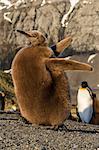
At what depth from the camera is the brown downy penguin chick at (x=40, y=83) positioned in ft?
13.9

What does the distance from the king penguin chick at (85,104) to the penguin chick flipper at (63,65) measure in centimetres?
392

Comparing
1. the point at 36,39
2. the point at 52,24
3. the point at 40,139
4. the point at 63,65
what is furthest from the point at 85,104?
the point at 52,24

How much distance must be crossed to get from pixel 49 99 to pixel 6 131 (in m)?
0.53

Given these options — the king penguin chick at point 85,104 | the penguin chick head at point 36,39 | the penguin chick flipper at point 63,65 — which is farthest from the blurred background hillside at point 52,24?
the penguin chick flipper at point 63,65

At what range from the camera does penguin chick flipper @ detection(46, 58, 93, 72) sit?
406 centimetres

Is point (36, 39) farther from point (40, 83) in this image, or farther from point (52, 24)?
point (52, 24)

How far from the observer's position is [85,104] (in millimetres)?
8219

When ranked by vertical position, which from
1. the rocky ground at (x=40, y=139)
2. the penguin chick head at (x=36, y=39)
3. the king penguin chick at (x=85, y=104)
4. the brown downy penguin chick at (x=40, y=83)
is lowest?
the king penguin chick at (x=85, y=104)

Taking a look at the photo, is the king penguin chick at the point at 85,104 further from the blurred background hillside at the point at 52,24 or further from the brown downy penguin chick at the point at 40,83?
the blurred background hillside at the point at 52,24

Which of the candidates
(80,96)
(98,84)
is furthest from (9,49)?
(80,96)

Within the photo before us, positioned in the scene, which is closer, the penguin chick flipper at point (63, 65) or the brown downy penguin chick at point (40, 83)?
the penguin chick flipper at point (63, 65)

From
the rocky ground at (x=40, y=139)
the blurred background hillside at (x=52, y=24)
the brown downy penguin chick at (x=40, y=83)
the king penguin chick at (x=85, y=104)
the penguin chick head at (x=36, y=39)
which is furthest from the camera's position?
the blurred background hillside at (x=52, y=24)

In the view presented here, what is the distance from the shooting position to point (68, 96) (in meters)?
4.43

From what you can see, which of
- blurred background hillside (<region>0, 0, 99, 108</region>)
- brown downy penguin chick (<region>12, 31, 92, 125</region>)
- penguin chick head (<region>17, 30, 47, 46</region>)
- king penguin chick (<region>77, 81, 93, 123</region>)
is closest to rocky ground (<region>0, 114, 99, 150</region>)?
brown downy penguin chick (<region>12, 31, 92, 125</region>)
